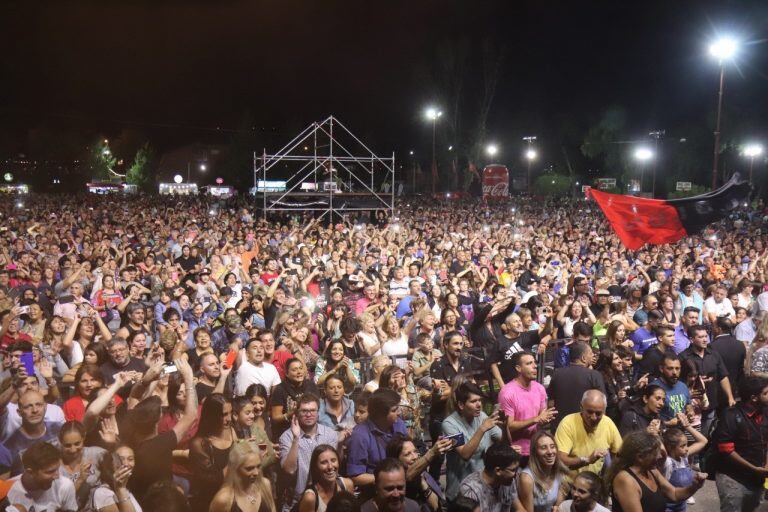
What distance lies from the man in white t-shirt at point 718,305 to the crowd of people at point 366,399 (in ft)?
0.12

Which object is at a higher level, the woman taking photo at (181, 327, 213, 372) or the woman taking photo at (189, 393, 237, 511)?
the woman taking photo at (181, 327, 213, 372)

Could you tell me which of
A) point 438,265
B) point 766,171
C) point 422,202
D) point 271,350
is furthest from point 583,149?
point 271,350

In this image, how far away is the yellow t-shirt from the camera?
4730 millimetres

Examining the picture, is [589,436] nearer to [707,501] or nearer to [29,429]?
[707,501]

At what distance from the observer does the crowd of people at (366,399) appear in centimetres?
399

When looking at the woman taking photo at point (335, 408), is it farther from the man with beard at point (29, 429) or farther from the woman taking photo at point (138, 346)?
the woman taking photo at point (138, 346)

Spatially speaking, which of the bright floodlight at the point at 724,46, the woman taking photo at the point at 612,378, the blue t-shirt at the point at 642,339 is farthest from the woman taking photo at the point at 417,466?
the bright floodlight at the point at 724,46

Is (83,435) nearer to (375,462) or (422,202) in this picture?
(375,462)

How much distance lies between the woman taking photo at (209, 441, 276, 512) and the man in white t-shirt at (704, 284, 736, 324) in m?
7.39

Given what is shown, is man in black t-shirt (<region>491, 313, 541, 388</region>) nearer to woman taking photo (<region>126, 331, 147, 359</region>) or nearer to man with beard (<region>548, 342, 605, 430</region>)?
man with beard (<region>548, 342, 605, 430</region>)

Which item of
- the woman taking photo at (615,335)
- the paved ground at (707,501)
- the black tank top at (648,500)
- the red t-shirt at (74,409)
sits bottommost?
the paved ground at (707,501)

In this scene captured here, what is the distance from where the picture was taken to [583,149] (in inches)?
1980

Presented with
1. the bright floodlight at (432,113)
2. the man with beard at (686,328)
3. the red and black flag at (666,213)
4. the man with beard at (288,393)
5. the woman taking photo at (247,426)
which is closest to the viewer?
the woman taking photo at (247,426)

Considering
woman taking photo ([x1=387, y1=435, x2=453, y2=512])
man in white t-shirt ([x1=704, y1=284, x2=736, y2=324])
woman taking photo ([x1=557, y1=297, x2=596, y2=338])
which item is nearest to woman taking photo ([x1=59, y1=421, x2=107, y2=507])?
woman taking photo ([x1=387, y1=435, x2=453, y2=512])
